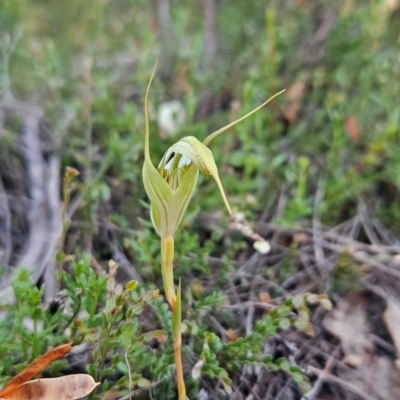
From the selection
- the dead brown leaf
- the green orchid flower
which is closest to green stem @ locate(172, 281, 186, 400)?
the green orchid flower

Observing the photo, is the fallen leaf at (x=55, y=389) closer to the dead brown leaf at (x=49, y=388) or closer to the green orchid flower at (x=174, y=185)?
the dead brown leaf at (x=49, y=388)

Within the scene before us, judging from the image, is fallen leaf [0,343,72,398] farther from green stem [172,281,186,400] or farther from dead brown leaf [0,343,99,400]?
green stem [172,281,186,400]

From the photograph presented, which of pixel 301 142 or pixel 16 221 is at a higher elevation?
pixel 301 142

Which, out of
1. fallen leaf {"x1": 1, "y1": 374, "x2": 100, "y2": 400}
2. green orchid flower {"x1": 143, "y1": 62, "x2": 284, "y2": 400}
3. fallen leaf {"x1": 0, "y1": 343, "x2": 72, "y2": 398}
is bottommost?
fallen leaf {"x1": 1, "y1": 374, "x2": 100, "y2": 400}

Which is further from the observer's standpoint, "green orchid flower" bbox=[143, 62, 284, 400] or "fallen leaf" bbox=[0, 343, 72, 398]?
"fallen leaf" bbox=[0, 343, 72, 398]

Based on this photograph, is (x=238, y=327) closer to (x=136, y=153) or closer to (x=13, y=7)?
(x=136, y=153)

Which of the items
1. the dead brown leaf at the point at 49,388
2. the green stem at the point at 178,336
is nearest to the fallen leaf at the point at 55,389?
the dead brown leaf at the point at 49,388

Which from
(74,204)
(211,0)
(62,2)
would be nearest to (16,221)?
(74,204)

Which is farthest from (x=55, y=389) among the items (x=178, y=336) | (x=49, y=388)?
(x=178, y=336)
